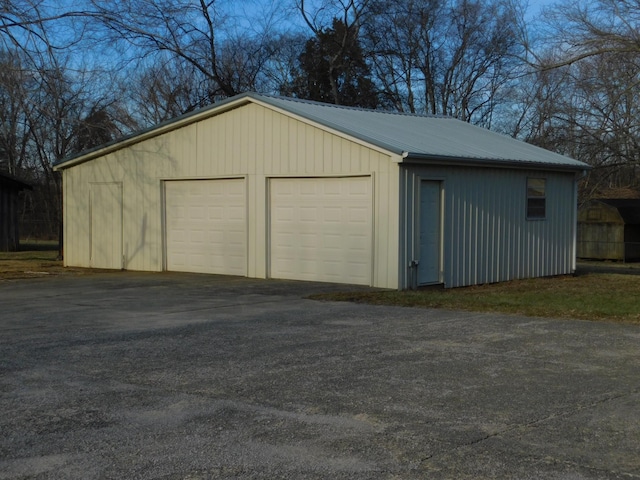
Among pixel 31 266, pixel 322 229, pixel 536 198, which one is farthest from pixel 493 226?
pixel 31 266

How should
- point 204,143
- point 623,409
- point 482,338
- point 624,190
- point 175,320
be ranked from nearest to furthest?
point 623,409 → point 482,338 → point 175,320 → point 204,143 → point 624,190

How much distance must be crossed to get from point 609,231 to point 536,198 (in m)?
11.1

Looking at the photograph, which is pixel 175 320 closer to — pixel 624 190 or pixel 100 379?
pixel 100 379

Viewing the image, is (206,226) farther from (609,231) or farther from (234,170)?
(609,231)

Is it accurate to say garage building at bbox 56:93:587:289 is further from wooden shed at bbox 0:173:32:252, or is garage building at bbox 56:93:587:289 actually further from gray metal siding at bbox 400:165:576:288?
wooden shed at bbox 0:173:32:252

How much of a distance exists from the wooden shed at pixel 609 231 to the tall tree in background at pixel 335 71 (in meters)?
13.1

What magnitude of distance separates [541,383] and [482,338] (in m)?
2.45

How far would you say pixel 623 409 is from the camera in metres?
6.44

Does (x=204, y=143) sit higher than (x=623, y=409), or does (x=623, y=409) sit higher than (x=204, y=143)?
(x=204, y=143)

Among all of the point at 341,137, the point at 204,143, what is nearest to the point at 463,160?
the point at 341,137

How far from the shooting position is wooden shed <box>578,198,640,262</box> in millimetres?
28609

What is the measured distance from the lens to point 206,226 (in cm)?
1878

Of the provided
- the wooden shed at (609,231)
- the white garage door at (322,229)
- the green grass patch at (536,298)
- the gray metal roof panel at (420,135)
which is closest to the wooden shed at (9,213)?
the gray metal roof panel at (420,135)

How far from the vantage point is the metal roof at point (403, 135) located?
15.9 m
